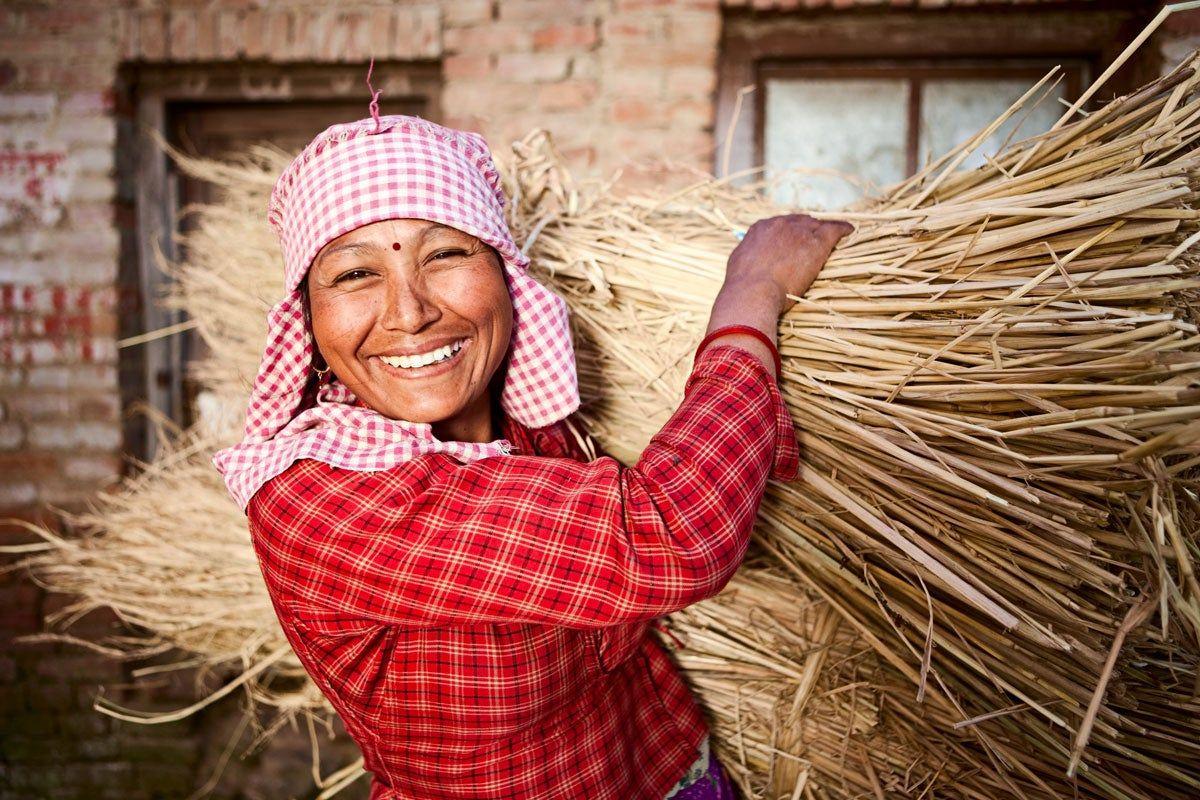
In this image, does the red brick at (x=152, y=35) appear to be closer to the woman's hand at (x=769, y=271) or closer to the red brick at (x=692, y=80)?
the red brick at (x=692, y=80)

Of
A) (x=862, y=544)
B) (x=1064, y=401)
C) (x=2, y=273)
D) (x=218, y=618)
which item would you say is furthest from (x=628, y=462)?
(x=2, y=273)

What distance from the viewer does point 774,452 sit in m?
0.85

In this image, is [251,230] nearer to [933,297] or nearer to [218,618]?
[218,618]

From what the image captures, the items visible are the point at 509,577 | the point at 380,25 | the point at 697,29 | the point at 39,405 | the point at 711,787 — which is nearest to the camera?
the point at 509,577

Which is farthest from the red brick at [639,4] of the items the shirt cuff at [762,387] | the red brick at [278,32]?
the shirt cuff at [762,387]

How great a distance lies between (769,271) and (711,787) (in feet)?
2.43

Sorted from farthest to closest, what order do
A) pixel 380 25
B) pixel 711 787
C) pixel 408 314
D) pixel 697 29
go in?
pixel 380 25, pixel 697 29, pixel 711 787, pixel 408 314

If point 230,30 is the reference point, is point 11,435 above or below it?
below

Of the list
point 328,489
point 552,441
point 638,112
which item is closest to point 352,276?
point 328,489

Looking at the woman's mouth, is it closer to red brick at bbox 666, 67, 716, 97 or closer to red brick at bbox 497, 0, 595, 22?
red brick at bbox 666, 67, 716, 97

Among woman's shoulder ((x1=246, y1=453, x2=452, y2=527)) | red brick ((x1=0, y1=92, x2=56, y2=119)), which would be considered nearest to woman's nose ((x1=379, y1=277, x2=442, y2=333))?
woman's shoulder ((x1=246, y1=453, x2=452, y2=527))

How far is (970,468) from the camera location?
80cm

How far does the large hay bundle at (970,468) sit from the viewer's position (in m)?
0.75

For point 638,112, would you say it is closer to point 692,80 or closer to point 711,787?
point 692,80
